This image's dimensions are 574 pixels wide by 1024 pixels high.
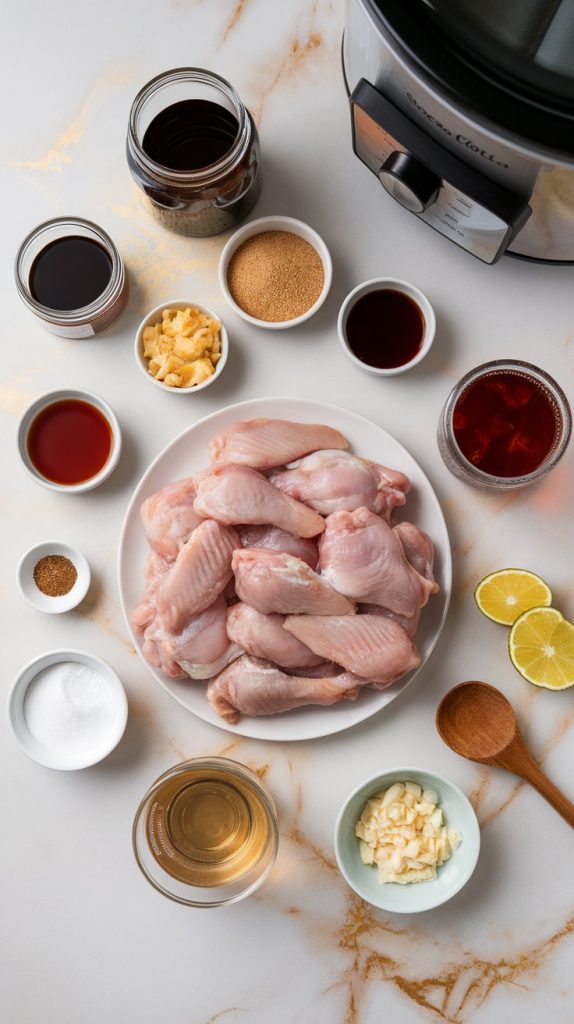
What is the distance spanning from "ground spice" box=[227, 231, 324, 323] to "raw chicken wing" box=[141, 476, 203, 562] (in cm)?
42

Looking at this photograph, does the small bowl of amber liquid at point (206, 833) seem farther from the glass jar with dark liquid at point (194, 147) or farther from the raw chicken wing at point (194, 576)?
the glass jar with dark liquid at point (194, 147)

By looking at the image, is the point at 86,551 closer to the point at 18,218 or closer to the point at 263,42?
the point at 18,218

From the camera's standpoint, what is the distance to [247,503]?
1.77 meters

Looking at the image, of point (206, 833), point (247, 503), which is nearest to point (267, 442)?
point (247, 503)

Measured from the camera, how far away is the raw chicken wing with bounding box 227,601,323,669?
178cm

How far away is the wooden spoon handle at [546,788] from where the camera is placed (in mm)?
1864

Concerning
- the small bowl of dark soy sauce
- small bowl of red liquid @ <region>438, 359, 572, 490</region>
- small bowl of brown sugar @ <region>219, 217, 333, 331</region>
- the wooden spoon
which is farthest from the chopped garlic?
small bowl of brown sugar @ <region>219, 217, 333, 331</region>

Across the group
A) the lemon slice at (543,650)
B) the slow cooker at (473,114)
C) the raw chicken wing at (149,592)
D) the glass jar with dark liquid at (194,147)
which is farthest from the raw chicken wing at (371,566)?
the glass jar with dark liquid at (194,147)

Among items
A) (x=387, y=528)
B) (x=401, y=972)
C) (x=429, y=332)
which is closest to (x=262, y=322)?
(x=429, y=332)

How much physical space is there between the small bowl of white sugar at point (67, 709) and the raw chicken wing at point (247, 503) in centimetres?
42

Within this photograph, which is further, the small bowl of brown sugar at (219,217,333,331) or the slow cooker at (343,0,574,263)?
the small bowl of brown sugar at (219,217,333,331)

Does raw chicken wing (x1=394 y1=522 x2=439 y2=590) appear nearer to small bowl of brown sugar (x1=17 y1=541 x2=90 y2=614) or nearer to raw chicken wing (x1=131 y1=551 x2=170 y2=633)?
raw chicken wing (x1=131 y1=551 x2=170 y2=633)

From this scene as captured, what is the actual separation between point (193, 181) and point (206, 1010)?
171cm

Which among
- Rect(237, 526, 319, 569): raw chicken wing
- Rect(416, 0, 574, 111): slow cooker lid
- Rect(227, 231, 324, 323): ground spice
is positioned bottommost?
Rect(237, 526, 319, 569): raw chicken wing
